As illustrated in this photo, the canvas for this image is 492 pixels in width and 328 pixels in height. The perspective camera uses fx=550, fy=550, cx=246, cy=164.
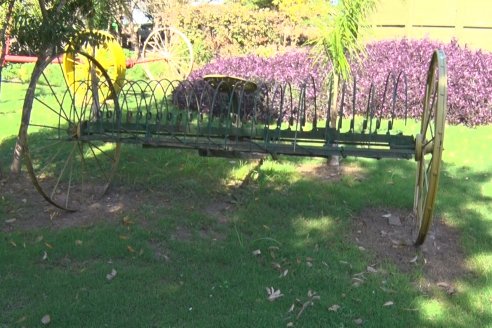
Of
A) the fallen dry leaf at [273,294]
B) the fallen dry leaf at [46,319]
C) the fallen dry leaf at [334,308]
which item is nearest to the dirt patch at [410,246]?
the fallen dry leaf at [334,308]

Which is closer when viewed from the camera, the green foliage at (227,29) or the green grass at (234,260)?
the green grass at (234,260)

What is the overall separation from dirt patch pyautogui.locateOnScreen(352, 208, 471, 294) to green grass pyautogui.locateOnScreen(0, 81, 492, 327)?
89mm

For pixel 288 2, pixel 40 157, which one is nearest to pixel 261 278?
pixel 40 157

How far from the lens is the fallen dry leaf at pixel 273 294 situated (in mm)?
3706

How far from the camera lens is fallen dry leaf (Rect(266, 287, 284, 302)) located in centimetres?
371

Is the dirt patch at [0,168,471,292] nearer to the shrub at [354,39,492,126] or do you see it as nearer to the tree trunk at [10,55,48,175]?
the tree trunk at [10,55,48,175]

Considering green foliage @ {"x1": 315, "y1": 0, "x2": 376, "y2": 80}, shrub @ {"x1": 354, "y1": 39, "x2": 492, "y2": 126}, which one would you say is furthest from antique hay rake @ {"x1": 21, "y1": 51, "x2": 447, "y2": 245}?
shrub @ {"x1": 354, "y1": 39, "x2": 492, "y2": 126}

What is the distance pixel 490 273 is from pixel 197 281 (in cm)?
219

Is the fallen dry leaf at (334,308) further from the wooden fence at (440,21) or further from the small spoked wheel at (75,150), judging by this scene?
the wooden fence at (440,21)

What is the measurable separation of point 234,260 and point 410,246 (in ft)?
4.92

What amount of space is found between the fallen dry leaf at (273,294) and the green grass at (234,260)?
41 millimetres

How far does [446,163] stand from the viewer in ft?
22.6

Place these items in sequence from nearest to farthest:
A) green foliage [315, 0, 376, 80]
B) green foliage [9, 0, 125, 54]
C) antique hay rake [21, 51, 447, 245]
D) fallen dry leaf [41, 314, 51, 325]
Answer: fallen dry leaf [41, 314, 51, 325]
antique hay rake [21, 51, 447, 245]
green foliage [9, 0, 125, 54]
green foliage [315, 0, 376, 80]

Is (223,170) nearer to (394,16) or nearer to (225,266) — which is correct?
(225,266)
